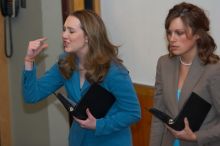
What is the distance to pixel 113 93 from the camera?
215 cm

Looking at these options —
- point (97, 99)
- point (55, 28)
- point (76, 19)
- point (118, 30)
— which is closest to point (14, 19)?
point (55, 28)

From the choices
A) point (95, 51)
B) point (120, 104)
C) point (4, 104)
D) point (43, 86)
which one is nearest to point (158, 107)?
point (120, 104)

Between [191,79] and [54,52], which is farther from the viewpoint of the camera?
[54,52]

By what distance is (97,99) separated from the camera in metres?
2.09

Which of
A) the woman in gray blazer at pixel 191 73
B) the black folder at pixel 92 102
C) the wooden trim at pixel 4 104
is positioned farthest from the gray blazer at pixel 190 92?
the wooden trim at pixel 4 104

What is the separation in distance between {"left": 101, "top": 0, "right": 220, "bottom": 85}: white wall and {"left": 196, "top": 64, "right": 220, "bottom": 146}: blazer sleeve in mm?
754

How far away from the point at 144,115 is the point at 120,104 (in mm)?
886

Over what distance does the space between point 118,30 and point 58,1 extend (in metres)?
0.50

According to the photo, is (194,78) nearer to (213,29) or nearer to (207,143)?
(207,143)

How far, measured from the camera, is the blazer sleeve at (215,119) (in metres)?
1.88

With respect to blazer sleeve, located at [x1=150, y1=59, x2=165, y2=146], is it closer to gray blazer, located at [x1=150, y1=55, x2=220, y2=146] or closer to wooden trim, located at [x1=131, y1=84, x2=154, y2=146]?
gray blazer, located at [x1=150, y1=55, x2=220, y2=146]

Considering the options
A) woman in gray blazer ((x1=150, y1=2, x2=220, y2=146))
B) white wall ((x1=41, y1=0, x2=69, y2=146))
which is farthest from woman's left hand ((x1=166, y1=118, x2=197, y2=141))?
white wall ((x1=41, y1=0, x2=69, y2=146))

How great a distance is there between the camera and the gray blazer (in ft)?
6.25

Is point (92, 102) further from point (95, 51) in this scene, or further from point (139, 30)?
point (139, 30)
